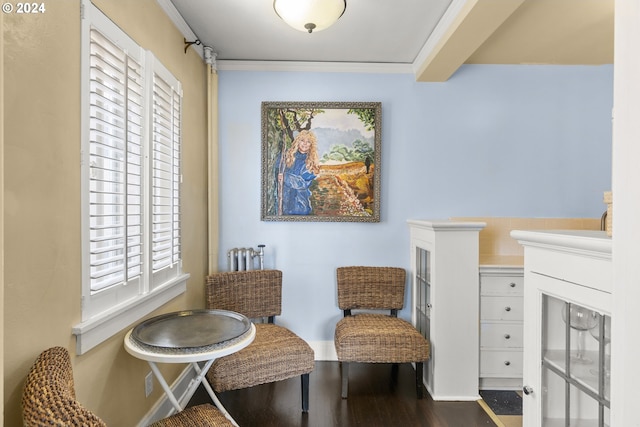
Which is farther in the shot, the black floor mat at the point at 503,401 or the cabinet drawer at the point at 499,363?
the cabinet drawer at the point at 499,363

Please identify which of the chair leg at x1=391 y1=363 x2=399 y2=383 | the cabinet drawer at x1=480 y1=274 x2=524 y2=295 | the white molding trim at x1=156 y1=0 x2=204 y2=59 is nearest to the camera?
the white molding trim at x1=156 y1=0 x2=204 y2=59

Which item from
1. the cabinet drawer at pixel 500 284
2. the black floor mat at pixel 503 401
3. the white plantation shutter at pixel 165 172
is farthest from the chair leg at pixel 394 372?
the white plantation shutter at pixel 165 172

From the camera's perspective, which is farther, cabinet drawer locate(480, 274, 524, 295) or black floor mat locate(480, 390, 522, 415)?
cabinet drawer locate(480, 274, 524, 295)

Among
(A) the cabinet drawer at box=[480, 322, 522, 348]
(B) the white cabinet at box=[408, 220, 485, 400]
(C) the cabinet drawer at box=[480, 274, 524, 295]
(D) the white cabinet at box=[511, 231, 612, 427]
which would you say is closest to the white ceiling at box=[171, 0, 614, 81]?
(B) the white cabinet at box=[408, 220, 485, 400]

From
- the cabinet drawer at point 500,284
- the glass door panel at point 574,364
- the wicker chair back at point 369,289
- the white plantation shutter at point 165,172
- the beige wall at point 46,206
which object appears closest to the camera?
the glass door panel at point 574,364

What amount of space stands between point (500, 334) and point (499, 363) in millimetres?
222

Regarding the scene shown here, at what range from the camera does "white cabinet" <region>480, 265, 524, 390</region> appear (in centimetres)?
274

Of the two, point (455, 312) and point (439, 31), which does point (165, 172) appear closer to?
point (439, 31)

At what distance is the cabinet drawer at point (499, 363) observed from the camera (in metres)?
2.75

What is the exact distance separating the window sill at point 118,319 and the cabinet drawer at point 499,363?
2.34m

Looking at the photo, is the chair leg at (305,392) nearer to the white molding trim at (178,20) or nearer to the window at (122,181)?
the window at (122,181)

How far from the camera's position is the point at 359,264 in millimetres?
3285

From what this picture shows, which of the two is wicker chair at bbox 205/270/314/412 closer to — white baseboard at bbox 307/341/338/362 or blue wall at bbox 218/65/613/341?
blue wall at bbox 218/65/613/341

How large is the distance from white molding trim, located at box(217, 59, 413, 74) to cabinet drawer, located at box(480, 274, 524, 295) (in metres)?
1.96
